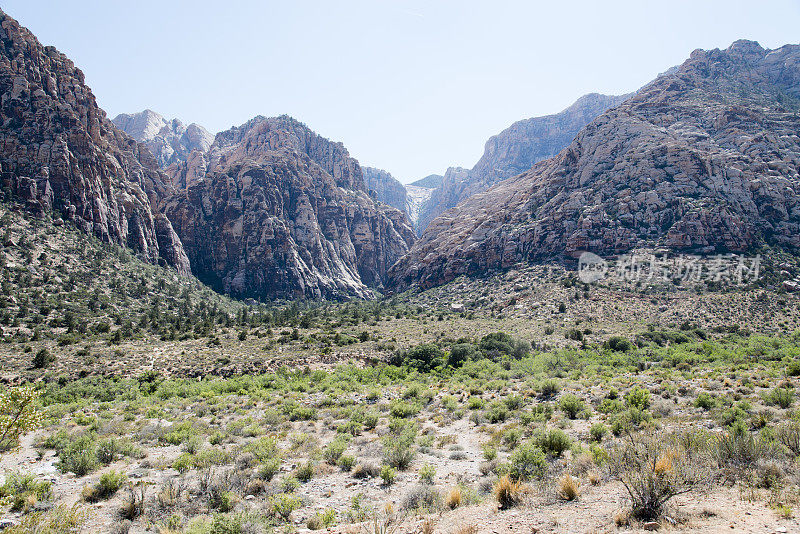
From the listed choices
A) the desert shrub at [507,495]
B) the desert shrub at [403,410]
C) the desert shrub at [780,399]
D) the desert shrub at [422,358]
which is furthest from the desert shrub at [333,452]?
the desert shrub at [422,358]

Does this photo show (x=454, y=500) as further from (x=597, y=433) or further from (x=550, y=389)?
(x=550, y=389)

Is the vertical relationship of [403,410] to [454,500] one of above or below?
below

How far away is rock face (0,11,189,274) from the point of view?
64250mm

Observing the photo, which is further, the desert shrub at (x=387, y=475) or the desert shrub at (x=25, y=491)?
the desert shrub at (x=387, y=475)

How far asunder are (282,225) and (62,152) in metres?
58.4

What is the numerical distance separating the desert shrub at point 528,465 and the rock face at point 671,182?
6300cm

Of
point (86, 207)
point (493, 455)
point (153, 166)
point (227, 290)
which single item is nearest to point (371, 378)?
point (493, 455)

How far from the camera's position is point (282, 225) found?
121 metres

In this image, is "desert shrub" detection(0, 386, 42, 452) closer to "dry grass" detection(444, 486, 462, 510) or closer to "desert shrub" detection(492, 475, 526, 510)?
"dry grass" detection(444, 486, 462, 510)

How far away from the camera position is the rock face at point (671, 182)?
2302 inches

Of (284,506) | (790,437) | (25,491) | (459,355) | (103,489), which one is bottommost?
(459,355)

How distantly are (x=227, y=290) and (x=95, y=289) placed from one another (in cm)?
5477

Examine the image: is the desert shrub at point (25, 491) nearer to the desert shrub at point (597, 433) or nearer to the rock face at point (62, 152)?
the desert shrub at point (597, 433)

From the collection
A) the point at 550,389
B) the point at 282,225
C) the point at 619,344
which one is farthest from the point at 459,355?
the point at 282,225
